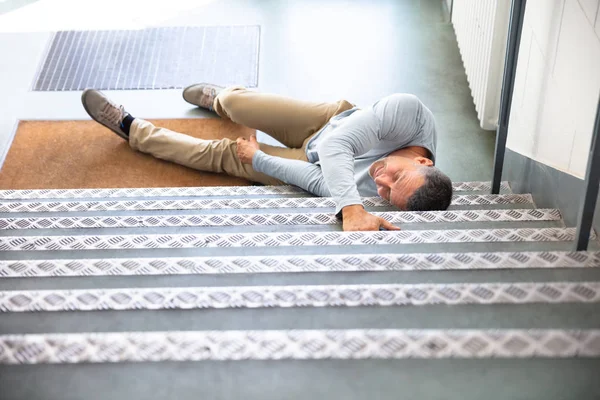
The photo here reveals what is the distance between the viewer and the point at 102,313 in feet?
5.22

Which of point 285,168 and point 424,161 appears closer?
point 424,161

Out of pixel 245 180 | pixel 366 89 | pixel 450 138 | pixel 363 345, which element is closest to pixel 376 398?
pixel 363 345

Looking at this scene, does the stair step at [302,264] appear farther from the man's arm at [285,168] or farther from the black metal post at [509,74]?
the man's arm at [285,168]

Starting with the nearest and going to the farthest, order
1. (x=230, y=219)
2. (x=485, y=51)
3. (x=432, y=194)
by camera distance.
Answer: (x=230, y=219) < (x=432, y=194) < (x=485, y=51)

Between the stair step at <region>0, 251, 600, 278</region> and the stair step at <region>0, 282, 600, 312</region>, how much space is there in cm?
13

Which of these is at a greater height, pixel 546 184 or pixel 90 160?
pixel 546 184

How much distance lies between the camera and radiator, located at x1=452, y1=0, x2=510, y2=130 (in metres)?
3.33

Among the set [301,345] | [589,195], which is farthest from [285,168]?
[301,345]

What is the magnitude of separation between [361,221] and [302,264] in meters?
0.56

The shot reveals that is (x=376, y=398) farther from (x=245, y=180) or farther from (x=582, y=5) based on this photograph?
(x=245, y=180)

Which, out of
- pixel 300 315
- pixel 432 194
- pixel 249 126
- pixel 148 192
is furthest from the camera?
pixel 249 126

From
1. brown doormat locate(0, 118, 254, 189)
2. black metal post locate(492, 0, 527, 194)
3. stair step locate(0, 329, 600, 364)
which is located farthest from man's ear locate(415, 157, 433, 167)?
stair step locate(0, 329, 600, 364)

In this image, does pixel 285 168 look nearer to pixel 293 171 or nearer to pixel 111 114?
pixel 293 171

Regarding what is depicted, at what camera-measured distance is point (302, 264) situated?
5.90 ft
